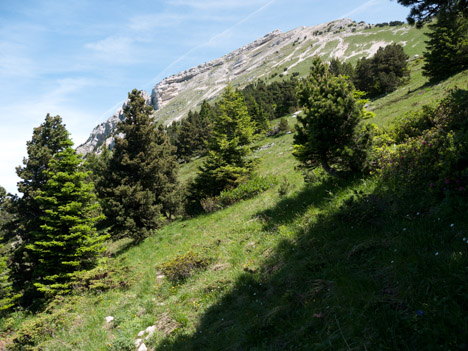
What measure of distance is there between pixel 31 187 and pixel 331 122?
79.2ft

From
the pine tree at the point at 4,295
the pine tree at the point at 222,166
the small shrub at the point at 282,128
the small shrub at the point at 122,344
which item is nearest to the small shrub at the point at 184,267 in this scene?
the small shrub at the point at 122,344

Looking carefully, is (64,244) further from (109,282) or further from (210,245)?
(210,245)

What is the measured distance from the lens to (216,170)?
71.5 ft

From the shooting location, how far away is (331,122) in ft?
30.1

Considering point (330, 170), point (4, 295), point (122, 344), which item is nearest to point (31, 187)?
point (4, 295)

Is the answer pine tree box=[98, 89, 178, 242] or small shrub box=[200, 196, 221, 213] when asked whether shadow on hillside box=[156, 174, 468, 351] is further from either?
pine tree box=[98, 89, 178, 242]

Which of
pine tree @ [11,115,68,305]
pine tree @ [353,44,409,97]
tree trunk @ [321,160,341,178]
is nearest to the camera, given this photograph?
tree trunk @ [321,160,341,178]

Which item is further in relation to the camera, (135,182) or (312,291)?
(135,182)

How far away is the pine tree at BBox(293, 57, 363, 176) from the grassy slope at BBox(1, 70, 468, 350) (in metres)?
1.25

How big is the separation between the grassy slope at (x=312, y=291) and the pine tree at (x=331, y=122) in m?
1.25

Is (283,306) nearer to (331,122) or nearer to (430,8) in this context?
(331,122)

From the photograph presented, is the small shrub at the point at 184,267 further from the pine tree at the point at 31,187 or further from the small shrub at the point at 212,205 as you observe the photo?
the pine tree at the point at 31,187

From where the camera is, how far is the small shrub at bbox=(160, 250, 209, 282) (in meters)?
10.1

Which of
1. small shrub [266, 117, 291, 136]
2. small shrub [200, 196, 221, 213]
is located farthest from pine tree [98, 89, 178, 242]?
small shrub [266, 117, 291, 136]
